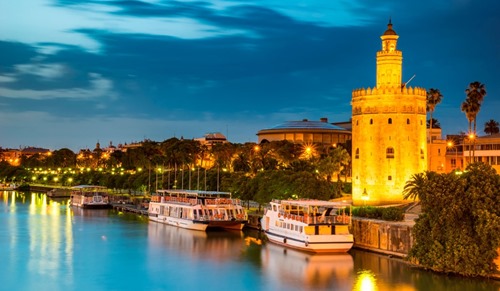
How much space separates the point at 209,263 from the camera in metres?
45.4

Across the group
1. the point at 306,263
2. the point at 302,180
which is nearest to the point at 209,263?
the point at 306,263

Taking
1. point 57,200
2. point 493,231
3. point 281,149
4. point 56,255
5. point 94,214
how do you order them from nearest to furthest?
1. point 493,231
2. point 56,255
3. point 94,214
4. point 281,149
5. point 57,200

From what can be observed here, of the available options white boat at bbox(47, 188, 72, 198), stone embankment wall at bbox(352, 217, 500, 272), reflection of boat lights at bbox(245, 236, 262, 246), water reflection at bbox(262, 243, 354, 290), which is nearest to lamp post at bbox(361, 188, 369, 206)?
stone embankment wall at bbox(352, 217, 500, 272)

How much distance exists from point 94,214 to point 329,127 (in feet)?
253

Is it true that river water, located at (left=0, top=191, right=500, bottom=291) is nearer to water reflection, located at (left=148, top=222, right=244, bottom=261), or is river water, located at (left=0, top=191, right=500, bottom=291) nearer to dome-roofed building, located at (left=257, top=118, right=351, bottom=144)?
water reflection, located at (left=148, top=222, right=244, bottom=261)

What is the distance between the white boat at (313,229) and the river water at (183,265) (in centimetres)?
87

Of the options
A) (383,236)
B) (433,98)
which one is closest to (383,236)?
(383,236)

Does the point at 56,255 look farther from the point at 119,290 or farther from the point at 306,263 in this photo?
the point at 306,263

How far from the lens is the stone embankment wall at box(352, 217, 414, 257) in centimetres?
4353

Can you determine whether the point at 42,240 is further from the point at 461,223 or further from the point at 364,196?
the point at 461,223

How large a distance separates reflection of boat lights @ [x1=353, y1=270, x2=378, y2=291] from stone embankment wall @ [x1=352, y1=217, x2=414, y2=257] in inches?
156

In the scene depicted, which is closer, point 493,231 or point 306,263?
point 493,231

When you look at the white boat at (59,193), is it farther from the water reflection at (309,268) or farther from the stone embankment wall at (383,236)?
the stone embankment wall at (383,236)

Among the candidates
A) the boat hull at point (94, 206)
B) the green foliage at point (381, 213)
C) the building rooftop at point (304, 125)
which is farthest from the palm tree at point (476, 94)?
the building rooftop at point (304, 125)
